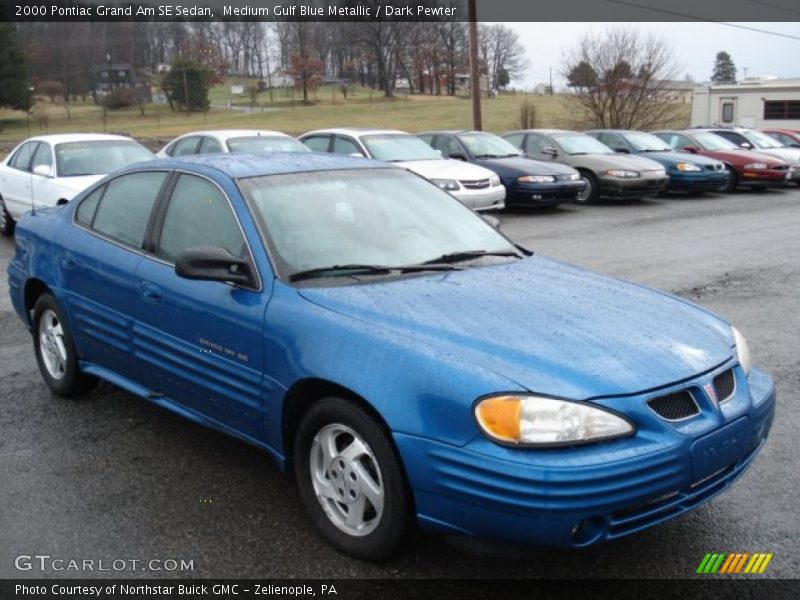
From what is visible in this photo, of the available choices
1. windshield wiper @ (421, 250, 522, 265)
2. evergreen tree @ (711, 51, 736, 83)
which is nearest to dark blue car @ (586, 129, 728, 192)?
windshield wiper @ (421, 250, 522, 265)

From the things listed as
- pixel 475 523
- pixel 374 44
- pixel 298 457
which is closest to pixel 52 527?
pixel 298 457

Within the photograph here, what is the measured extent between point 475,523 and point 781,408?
9.36 ft

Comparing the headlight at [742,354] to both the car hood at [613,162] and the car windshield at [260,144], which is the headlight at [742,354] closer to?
the car windshield at [260,144]

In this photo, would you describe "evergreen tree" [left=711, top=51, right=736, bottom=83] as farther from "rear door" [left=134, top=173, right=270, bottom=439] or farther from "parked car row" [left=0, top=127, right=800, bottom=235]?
"rear door" [left=134, top=173, right=270, bottom=439]

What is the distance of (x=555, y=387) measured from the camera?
276 cm

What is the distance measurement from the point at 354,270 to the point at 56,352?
7.93 ft

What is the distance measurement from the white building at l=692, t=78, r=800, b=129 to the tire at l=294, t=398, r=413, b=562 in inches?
1499

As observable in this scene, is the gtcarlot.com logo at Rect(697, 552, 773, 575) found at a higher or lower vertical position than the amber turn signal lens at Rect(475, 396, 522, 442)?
lower

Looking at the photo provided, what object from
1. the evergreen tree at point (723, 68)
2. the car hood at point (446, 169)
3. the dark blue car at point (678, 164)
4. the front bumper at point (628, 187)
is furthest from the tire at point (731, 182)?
the evergreen tree at point (723, 68)

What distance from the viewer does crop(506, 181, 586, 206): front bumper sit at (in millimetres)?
15055

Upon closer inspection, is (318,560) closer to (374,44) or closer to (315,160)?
(315,160)

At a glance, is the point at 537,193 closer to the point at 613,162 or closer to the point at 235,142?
the point at 613,162

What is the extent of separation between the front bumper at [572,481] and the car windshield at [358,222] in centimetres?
116

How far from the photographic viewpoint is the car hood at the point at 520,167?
15.3 meters
